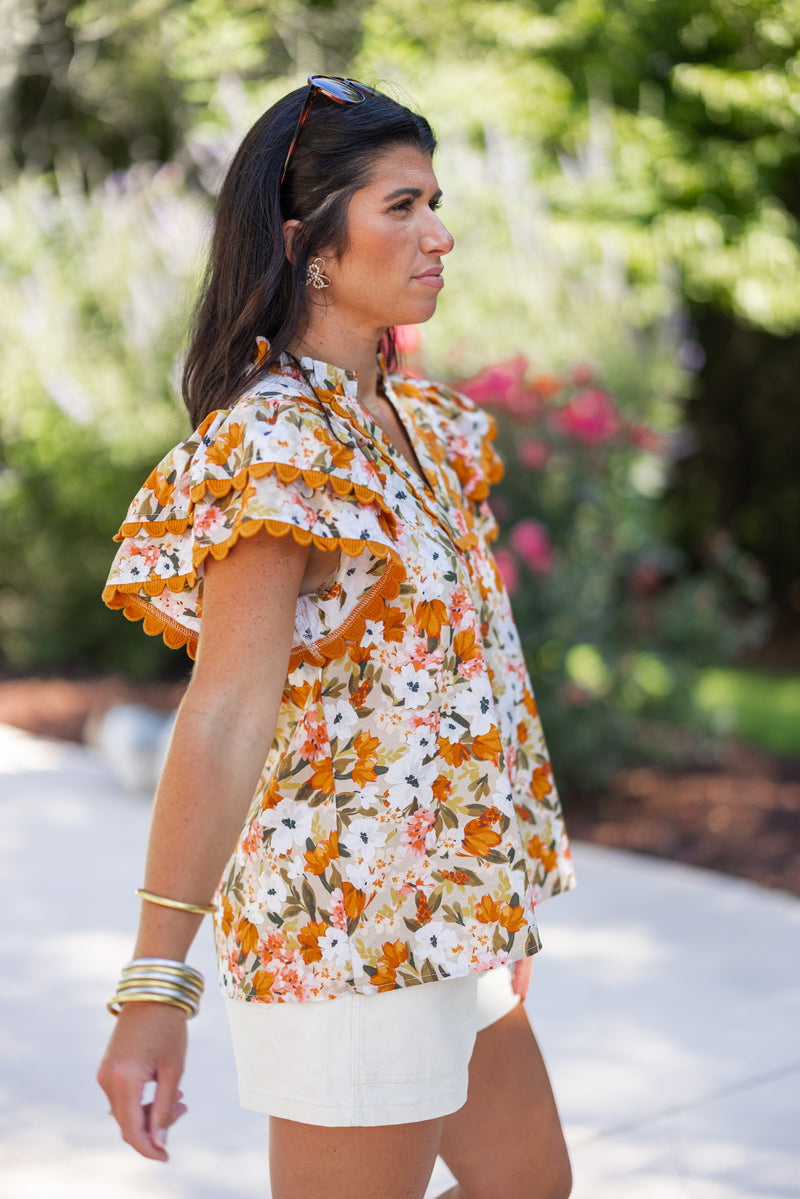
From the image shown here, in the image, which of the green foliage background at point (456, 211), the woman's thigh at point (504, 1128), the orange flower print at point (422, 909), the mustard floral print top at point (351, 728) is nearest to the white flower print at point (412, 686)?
the mustard floral print top at point (351, 728)

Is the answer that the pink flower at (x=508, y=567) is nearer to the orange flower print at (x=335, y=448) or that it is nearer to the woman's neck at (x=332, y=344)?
the woman's neck at (x=332, y=344)

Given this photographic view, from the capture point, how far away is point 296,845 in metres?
1.52

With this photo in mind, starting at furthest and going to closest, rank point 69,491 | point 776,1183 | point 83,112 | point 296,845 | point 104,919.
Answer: point 83,112
point 69,491
point 104,919
point 776,1183
point 296,845

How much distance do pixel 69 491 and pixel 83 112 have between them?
198 inches

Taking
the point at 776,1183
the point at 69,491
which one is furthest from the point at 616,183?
the point at 776,1183

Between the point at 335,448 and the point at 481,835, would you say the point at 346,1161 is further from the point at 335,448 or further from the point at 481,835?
the point at 335,448

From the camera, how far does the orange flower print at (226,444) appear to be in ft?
4.76

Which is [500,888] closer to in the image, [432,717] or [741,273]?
[432,717]

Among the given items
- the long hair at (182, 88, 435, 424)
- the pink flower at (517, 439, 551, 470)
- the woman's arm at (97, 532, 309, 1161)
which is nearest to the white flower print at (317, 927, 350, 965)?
the woman's arm at (97, 532, 309, 1161)

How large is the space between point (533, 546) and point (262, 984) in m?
3.37

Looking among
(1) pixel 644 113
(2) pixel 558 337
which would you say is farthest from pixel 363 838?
(1) pixel 644 113

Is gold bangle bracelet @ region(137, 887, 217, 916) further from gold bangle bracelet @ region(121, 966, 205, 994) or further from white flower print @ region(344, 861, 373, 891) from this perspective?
white flower print @ region(344, 861, 373, 891)

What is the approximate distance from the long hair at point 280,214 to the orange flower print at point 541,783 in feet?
2.20

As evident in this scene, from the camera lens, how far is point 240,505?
4.58 ft
